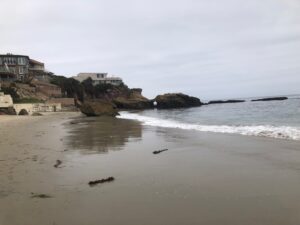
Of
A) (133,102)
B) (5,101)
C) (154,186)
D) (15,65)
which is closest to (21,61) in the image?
(15,65)

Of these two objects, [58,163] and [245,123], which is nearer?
[58,163]

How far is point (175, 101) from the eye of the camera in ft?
304

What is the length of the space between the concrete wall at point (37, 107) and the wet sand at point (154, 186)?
3979 cm

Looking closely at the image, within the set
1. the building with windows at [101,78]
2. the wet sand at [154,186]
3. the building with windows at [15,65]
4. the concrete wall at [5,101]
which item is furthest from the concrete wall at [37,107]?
the building with windows at [101,78]

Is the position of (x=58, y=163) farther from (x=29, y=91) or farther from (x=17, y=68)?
(x=17, y=68)

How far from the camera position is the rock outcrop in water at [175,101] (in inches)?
3620

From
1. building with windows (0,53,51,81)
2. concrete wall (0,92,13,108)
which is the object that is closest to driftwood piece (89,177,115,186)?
concrete wall (0,92,13,108)

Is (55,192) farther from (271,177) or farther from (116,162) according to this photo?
(271,177)

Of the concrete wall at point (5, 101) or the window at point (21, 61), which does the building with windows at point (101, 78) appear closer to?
the window at point (21, 61)

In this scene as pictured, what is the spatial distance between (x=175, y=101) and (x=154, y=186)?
8532 centimetres

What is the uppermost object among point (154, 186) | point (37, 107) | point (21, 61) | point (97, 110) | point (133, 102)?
point (21, 61)

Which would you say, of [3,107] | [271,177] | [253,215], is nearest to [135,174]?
[271,177]

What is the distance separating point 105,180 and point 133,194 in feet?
4.53

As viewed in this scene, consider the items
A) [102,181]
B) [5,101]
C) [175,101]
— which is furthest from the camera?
[175,101]
